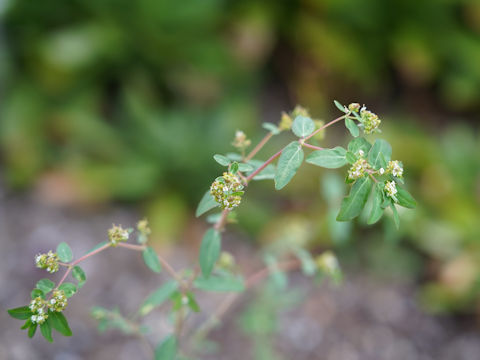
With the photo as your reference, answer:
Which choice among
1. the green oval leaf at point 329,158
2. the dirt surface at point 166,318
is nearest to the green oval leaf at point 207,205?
the green oval leaf at point 329,158

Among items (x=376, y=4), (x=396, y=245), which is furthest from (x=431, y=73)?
(x=396, y=245)

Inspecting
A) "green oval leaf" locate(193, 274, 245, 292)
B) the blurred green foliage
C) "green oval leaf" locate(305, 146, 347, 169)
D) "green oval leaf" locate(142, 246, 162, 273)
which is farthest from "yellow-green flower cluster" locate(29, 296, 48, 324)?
the blurred green foliage

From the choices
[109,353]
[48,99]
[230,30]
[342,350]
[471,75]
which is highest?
[230,30]

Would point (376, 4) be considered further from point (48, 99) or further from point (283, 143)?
point (48, 99)

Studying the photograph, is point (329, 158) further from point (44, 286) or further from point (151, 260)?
point (44, 286)

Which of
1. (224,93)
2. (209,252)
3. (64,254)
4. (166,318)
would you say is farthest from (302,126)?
(224,93)
